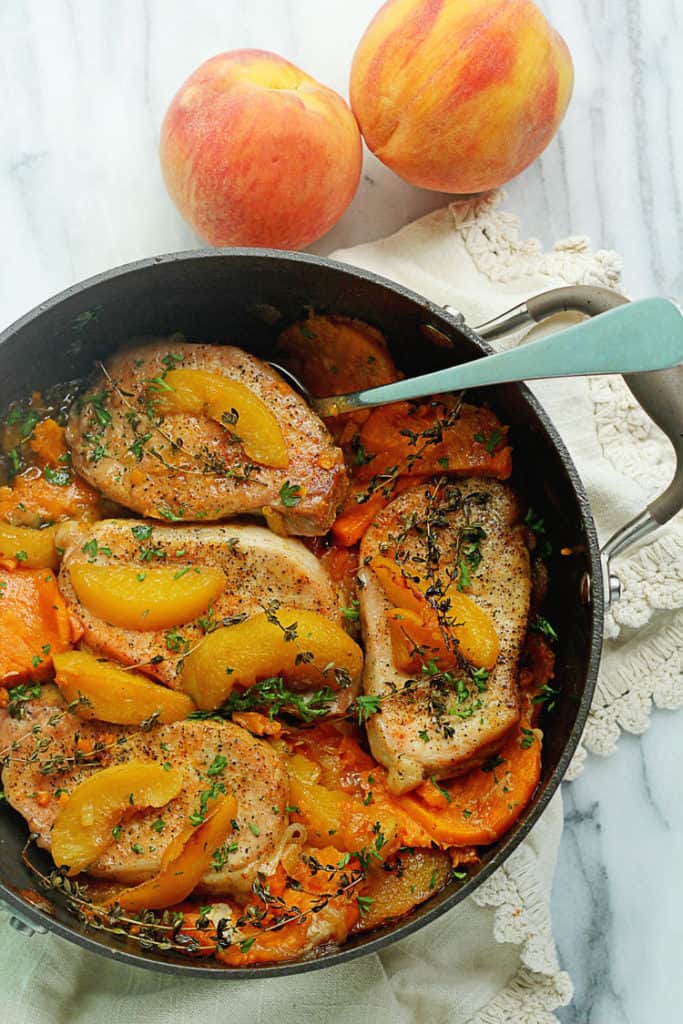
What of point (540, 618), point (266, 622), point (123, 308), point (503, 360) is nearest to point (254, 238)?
point (123, 308)

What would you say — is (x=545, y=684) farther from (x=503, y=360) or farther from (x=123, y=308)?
(x=123, y=308)

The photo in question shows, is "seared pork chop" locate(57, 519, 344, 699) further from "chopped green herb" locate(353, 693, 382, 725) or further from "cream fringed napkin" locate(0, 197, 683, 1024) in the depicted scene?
"cream fringed napkin" locate(0, 197, 683, 1024)

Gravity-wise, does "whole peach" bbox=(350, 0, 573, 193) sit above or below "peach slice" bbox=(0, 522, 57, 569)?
above

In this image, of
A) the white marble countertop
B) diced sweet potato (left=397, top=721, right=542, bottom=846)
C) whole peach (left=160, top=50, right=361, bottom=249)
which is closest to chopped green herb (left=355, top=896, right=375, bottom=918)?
diced sweet potato (left=397, top=721, right=542, bottom=846)

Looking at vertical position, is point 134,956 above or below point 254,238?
below

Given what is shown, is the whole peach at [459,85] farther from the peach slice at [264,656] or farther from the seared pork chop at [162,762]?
the seared pork chop at [162,762]

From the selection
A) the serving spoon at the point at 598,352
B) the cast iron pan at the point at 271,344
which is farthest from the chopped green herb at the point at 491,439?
the serving spoon at the point at 598,352

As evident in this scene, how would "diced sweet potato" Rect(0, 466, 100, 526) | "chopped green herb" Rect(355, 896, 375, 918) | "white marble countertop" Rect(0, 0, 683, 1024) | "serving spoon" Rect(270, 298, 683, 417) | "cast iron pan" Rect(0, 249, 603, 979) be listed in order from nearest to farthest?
"serving spoon" Rect(270, 298, 683, 417), "cast iron pan" Rect(0, 249, 603, 979), "chopped green herb" Rect(355, 896, 375, 918), "diced sweet potato" Rect(0, 466, 100, 526), "white marble countertop" Rect(0, 0, 683, 1024)

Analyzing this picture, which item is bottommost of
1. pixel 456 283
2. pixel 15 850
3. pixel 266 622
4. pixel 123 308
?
pixel 15 850
